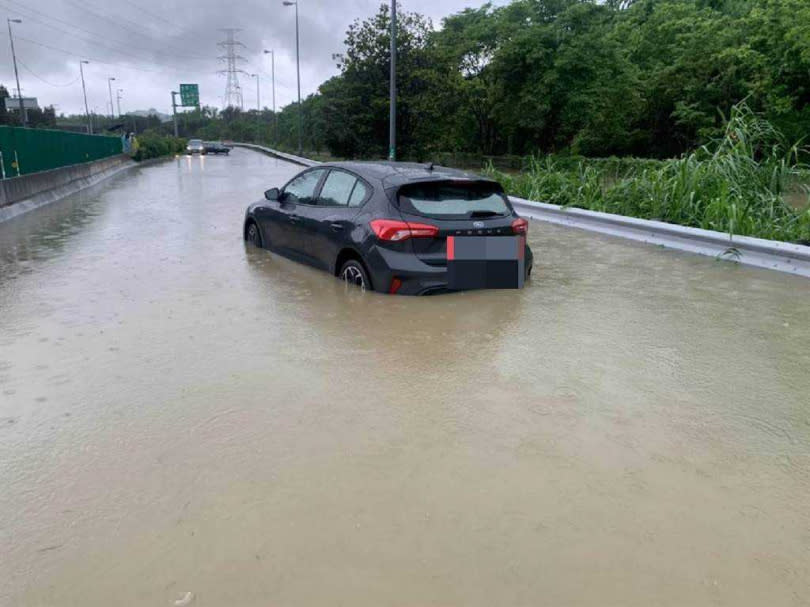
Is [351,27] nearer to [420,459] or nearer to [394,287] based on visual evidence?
[394,287]

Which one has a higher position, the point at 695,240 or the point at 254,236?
the point at 695,240

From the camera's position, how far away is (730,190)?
10.8 metres

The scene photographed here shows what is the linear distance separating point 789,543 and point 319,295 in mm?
5182

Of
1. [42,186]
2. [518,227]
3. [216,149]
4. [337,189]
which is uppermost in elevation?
[337,189]

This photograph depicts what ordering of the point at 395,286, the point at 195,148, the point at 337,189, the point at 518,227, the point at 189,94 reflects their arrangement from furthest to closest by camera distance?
the point at 189,94 → the point at 195,148 → the point at 337,189 → the point at 518,227 → the point at 395,286

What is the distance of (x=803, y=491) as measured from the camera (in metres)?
3.31

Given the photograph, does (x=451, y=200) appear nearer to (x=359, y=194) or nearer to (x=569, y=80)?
(x=359, y=194)

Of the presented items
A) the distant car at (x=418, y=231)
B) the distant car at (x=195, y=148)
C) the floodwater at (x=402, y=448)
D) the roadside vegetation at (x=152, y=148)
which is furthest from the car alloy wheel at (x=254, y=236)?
→ the distant car at (x=195, y=148)

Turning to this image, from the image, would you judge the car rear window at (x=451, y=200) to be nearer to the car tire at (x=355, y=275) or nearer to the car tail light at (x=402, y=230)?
the car tail light at (x=402, y=230)

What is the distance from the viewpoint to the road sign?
8506 cm

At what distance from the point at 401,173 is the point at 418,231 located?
881mm

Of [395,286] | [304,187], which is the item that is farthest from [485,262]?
[304,187]

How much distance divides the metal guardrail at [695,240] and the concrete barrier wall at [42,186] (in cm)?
1133

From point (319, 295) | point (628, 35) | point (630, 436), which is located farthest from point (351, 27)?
point (630, 436)
